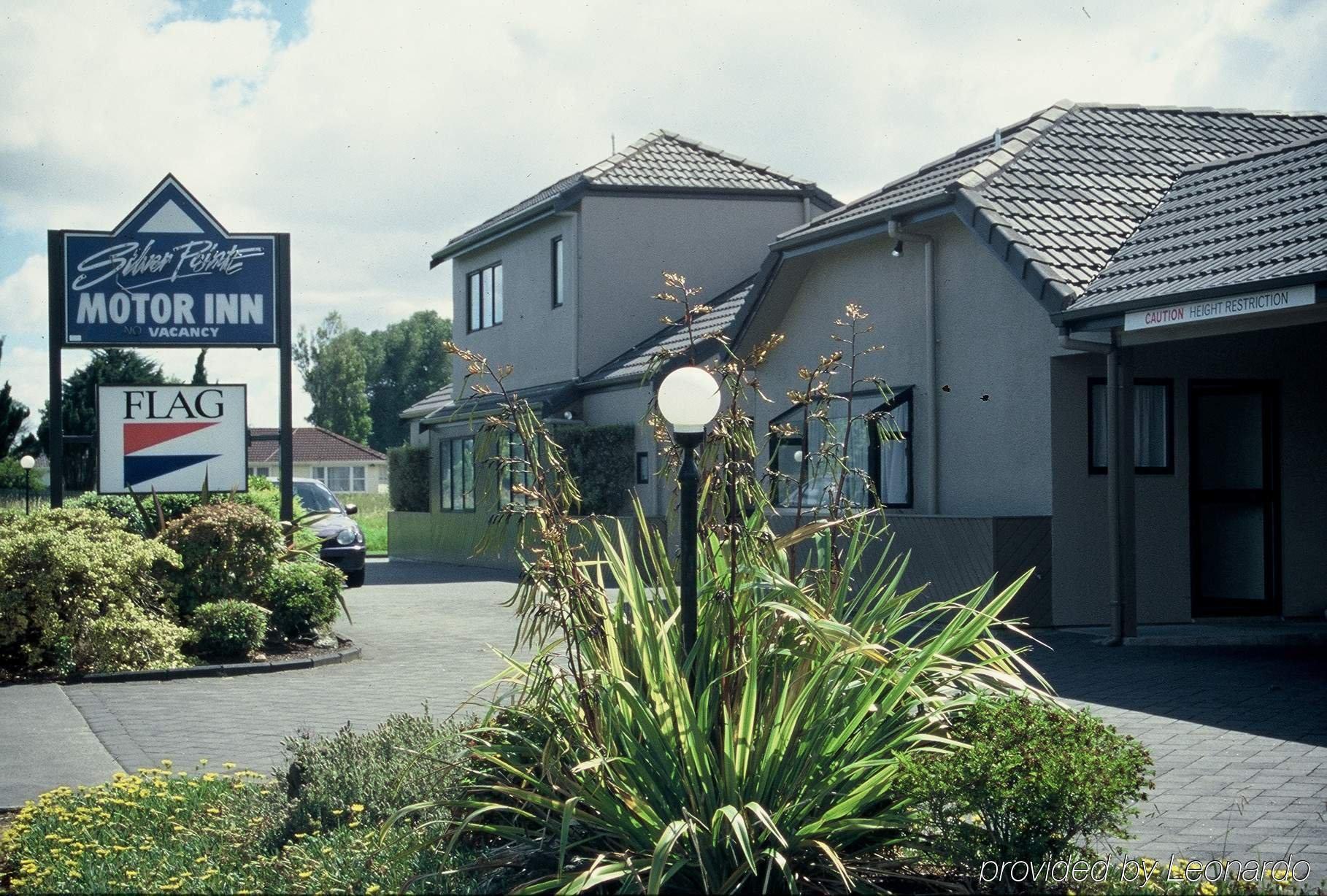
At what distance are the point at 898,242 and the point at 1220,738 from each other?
911cm

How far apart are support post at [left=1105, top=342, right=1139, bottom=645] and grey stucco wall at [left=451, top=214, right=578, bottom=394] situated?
49.2 ft

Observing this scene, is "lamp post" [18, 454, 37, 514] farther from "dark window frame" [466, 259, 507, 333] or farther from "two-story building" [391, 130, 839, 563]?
"two-story building" [391, 130, 839, 563]

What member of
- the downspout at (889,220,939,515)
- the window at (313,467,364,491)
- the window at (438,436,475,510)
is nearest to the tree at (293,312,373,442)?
the window at (313,467,364,491)

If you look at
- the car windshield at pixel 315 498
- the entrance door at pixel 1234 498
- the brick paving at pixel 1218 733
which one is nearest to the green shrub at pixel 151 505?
the car windshield at pixel 315 498

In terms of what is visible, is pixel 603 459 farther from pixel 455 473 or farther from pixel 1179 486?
pixel 1179 486

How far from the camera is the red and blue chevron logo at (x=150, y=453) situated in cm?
1625

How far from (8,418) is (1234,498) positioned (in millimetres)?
43112

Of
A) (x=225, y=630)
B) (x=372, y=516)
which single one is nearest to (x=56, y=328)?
(x=225, y=630)

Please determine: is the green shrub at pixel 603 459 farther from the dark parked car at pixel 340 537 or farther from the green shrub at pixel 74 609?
the green shrub at pixel 74 609

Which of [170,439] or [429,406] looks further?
[429,406]

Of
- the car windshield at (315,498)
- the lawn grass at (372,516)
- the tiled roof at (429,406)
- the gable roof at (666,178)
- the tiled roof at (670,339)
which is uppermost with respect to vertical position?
the gable roof at (666,178)

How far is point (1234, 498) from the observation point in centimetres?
1553

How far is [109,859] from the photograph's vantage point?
20.3ft

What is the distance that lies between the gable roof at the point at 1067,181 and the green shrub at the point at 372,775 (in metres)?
8.87
